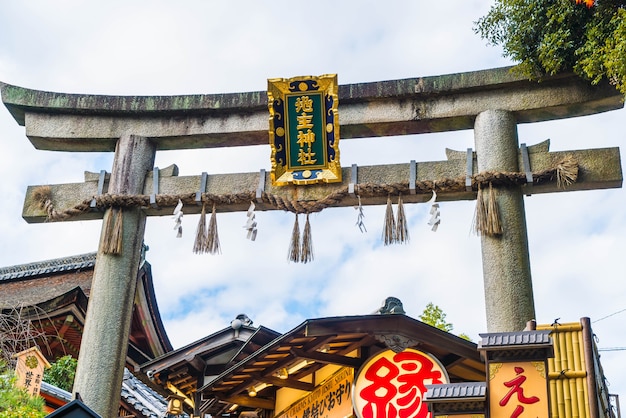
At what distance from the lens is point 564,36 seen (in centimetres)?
1063

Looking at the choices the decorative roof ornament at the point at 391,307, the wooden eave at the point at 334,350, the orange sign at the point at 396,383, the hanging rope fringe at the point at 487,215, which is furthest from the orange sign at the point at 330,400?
the hanging rope fringe at the point at 487,215

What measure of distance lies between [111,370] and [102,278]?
1349 mm

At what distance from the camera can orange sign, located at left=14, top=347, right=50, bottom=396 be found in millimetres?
10170

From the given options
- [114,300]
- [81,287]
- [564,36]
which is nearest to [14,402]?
[114,300]

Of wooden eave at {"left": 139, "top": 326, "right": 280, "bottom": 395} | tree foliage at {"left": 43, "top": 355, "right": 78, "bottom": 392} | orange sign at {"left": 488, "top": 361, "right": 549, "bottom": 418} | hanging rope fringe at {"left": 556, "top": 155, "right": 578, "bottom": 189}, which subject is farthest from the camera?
tree foliage at {"left": 43, "top": 355, "right": 78, "bottom": 392}

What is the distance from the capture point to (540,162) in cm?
1098

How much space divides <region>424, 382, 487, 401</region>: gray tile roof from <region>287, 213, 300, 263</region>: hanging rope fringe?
15.6 feet

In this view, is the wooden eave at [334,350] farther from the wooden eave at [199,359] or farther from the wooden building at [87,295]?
the wooden building at [87,295]

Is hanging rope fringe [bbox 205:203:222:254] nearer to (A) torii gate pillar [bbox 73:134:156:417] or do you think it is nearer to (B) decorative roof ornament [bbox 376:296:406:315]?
(A) torii gate pillar [bbox 73:134:156:417]

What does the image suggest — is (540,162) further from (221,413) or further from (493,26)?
(221,413)

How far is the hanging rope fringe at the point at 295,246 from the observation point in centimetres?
1120

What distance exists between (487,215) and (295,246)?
8.87 ft

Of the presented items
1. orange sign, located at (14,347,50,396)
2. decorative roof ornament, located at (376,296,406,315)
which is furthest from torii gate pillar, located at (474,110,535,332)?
orange sign, located at (14,347,50,396)

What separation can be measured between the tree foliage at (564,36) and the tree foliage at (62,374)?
9808 mm
